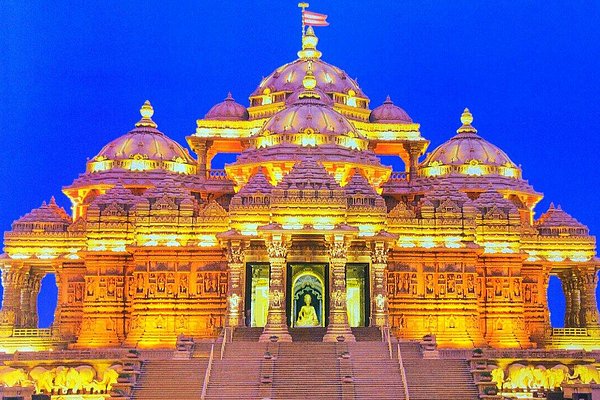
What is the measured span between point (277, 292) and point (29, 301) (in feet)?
49.6

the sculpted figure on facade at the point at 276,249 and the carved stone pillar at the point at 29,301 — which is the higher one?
the sculpted figure on facade at the point at 276,249

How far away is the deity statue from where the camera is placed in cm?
3800

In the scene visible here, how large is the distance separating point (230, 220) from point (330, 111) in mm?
9348

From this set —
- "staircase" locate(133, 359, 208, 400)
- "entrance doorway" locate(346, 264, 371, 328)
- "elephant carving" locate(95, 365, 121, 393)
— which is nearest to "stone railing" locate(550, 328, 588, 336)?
"entrance doorway" locate(346, 264, 371, 328)

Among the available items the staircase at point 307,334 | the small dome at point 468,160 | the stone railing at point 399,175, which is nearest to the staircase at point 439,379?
the staircase at point 307,334

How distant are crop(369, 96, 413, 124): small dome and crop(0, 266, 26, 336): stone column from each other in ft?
67.0

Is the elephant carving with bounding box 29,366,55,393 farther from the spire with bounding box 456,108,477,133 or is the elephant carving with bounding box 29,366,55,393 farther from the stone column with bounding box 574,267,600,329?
the spire with bounding box 456,108,477,133

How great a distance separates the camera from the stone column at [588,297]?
1741 inches

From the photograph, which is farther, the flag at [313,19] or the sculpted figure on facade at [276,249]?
the flag at [313,19]

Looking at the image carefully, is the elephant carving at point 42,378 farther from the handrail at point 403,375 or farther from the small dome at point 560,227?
the small dome at point 560,227

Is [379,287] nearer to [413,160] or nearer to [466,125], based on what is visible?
[413,160]

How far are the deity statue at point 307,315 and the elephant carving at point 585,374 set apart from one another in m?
9.64

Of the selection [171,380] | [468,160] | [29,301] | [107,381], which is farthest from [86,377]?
[468,160]

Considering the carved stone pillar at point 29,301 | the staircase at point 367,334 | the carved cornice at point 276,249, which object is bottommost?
the staircase at point 367,334
